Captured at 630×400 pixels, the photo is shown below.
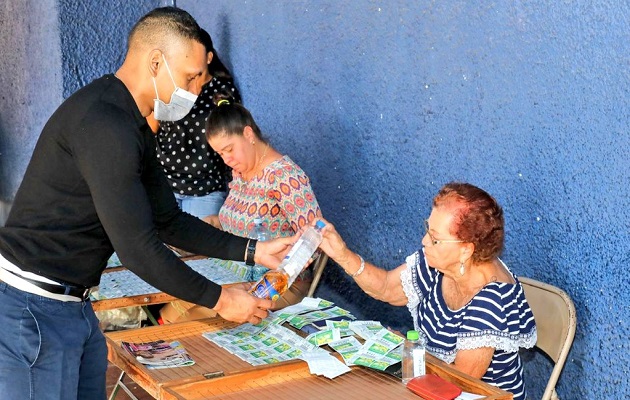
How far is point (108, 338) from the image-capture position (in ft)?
8.55

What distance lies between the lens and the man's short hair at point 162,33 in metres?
2.39

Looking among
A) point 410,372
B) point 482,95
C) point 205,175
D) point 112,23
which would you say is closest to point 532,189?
point 482,95

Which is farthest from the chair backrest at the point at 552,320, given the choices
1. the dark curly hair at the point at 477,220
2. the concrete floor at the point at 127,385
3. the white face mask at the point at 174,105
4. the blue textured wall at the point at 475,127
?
the concrete floor at the point at 127,385

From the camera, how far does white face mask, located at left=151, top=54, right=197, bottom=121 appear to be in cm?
240

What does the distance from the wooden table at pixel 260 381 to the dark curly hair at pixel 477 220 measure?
0.41 metres

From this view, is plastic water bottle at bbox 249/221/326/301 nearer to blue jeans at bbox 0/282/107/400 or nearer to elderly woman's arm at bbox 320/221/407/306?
elderly woman's arm at bbox 320/221/407/306

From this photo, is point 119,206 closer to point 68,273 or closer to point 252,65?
point 68,273

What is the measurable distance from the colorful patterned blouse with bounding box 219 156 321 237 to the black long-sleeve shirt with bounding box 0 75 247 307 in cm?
136

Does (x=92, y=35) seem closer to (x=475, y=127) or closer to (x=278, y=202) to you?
(x=278, y=202)

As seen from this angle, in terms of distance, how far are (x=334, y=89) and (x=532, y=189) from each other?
5.27 ft

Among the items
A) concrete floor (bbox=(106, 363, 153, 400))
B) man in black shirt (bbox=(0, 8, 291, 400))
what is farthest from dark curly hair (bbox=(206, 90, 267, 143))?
man in black shirt (bbox=(0, 8, 291, 400))

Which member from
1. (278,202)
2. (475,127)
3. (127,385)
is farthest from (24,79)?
(475,127)

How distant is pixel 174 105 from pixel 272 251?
0.75 meters

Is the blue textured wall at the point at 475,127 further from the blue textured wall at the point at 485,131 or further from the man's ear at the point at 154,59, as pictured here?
the man's ear at the point at 154,59
